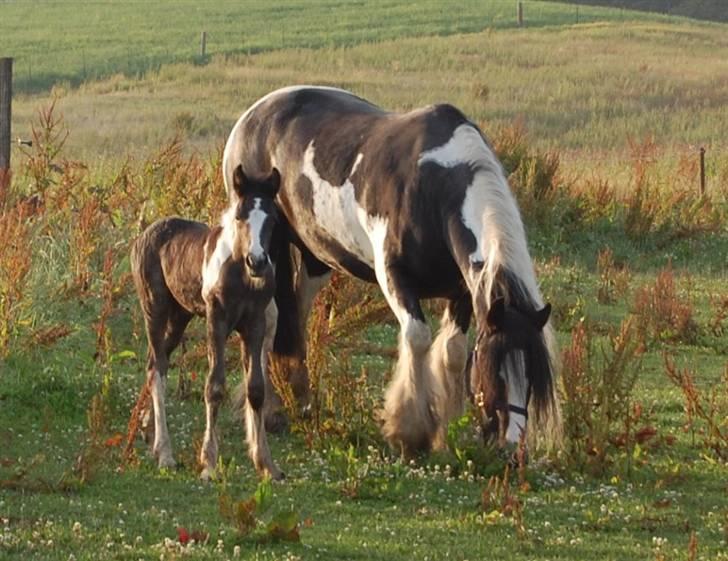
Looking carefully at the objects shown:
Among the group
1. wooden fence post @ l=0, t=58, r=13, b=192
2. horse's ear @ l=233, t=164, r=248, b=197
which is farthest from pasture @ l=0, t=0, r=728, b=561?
horse's ear @ l=233, t=164, r=248, b=197

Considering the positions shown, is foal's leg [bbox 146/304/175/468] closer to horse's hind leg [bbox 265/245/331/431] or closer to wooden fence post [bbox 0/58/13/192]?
horse's hind leg [bbox 265/245/331/431]

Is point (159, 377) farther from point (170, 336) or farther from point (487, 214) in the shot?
point (487, 214)

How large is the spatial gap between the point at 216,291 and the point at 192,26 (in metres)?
50.2

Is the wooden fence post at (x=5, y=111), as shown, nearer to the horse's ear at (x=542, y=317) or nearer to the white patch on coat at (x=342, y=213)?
the white patch on coat at (x=342, y=213)

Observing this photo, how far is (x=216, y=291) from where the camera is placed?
845 cm

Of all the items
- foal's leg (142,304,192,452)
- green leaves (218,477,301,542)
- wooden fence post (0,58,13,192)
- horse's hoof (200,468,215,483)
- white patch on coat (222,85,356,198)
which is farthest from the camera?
wooden fence post (0,58,13,192)

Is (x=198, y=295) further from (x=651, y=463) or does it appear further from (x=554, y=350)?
(x=651, y=463)

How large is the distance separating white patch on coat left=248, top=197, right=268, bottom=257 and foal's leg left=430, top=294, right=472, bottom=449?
1.46 m

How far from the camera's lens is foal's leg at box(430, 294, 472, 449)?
8.92m

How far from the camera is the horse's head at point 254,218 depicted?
7980 mm

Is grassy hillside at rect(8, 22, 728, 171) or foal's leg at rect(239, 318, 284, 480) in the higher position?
foal's leg at rect(239, 318, 284, 480)

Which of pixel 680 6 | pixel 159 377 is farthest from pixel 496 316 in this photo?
pixel 680 6

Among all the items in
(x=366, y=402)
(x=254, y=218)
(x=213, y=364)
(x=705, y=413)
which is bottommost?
(x=705, y=413)

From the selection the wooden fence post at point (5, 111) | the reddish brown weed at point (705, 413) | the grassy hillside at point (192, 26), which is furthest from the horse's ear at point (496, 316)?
the grassy hillside at point (192, 26)
